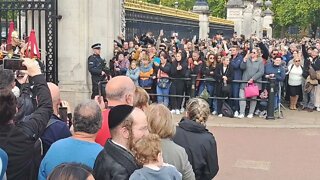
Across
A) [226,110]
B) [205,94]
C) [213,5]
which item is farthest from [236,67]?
[213,5]

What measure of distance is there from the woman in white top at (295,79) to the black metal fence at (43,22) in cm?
644

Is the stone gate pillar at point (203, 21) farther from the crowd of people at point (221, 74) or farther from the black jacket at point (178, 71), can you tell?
the black jacket at point (178, 71)

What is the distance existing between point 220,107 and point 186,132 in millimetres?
9105

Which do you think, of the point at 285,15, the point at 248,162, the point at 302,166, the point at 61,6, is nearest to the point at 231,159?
the point at 248,162

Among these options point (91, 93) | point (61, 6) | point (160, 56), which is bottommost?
point (91, 93)

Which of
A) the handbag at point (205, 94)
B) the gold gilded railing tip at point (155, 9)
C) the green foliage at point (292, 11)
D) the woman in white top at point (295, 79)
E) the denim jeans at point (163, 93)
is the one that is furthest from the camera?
the green foliage at point (292, 11)

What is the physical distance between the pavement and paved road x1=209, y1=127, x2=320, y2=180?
334 mm

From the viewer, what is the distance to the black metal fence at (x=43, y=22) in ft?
40.3

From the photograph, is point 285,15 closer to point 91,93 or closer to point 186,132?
point 91,93

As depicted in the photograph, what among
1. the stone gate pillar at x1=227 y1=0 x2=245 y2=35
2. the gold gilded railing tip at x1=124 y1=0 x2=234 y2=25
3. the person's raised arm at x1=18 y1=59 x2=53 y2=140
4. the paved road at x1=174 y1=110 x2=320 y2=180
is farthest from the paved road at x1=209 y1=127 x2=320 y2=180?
the stone gate pillar at x1=227 y1=0 x2=245 y2=35

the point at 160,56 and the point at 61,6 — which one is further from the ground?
the point at 61,6

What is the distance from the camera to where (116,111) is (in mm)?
4363

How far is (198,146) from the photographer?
216 inches

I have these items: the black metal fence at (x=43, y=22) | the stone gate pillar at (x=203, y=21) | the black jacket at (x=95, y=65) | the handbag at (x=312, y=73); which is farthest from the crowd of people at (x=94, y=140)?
the stone gate pillar at (x=203, y=21)
